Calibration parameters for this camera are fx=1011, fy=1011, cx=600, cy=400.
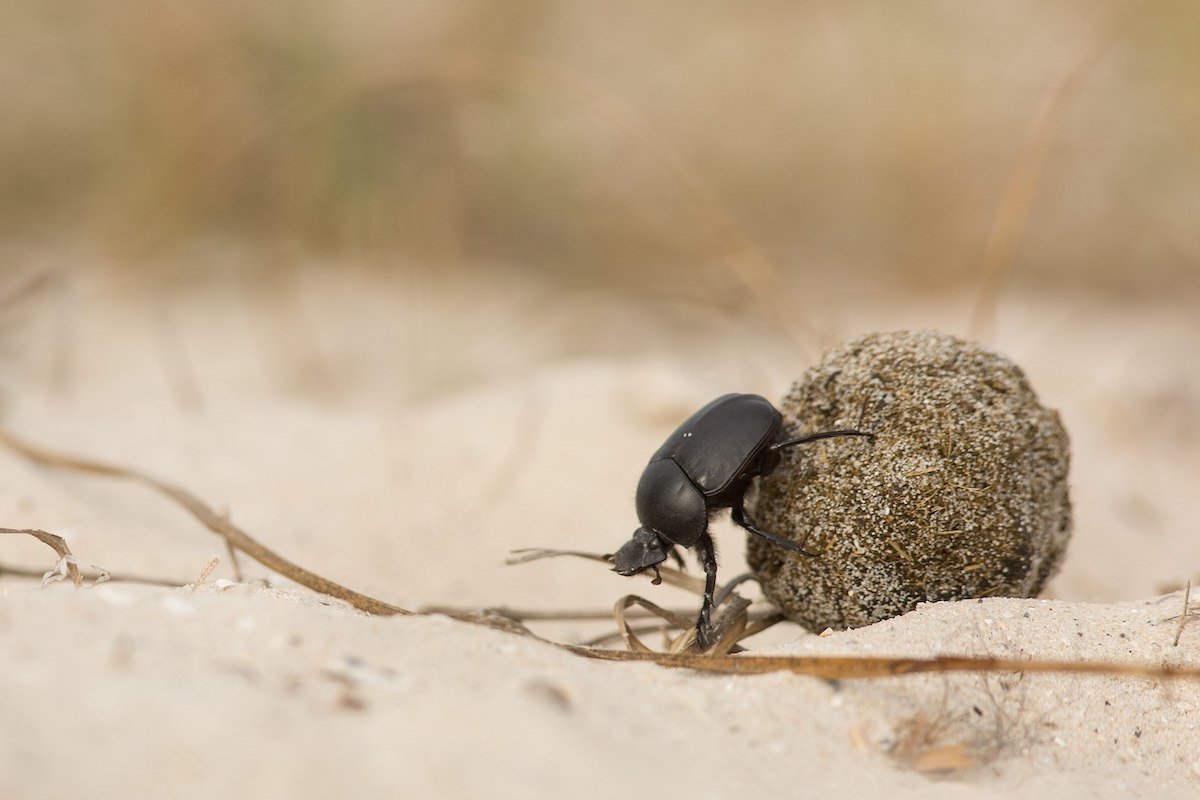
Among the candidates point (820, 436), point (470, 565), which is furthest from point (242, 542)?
point (820, 436)

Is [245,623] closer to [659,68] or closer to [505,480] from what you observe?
[505,480]

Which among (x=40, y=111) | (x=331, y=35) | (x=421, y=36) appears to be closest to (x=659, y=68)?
(x=421, y=36)

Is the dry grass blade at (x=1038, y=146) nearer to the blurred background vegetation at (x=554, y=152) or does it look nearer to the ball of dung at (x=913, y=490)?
the blurred background vegetation at (x=554, y=152)

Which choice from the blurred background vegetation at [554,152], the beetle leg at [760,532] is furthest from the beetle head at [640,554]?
the blurred background vegetation at [554,152]

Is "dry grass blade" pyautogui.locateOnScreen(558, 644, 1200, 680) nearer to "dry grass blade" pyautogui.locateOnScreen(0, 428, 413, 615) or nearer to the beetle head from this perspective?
the beetle head

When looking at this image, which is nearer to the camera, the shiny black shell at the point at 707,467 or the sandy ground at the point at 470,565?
the sandy ground at the point at 470,565

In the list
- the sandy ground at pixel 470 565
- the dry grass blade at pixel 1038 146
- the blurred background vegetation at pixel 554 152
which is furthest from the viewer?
the blurred background vegetation at pixel 554 152

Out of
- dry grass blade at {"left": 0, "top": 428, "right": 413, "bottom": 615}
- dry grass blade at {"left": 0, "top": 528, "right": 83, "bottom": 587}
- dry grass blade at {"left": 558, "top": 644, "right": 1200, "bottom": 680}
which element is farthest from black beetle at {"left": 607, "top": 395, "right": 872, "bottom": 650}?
dry grass blade at {"left": 0, "top": 528, "right": 83, "bottom": 587}
